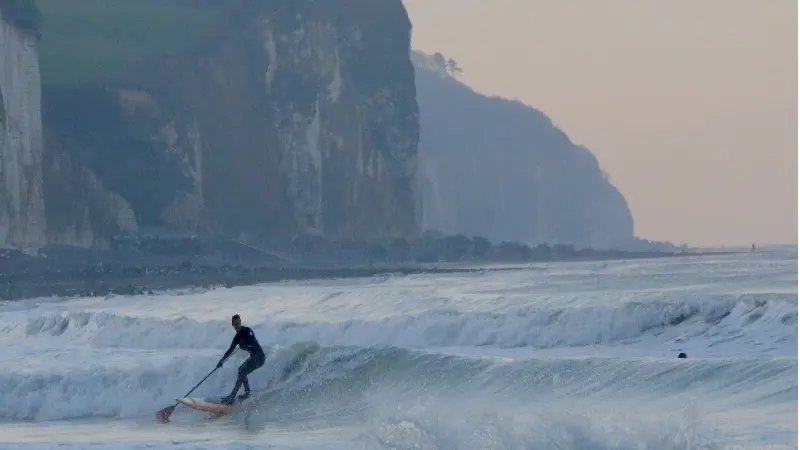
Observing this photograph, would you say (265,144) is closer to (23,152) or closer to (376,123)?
(376,123)

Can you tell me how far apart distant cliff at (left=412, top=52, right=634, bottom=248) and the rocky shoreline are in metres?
67.8

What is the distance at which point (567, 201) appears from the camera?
17250cm

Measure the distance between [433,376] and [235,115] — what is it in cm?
7772

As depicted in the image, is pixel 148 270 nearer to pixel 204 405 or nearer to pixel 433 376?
pixel 433 376

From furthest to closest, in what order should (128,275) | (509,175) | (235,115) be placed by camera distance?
(509,175), (235,115), (128,275)

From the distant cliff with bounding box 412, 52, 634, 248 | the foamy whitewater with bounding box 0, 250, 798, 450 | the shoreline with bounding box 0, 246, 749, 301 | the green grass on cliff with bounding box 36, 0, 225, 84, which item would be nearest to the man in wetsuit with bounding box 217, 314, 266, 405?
the foamy whitewater with bounding box 0, 250, 798, 450

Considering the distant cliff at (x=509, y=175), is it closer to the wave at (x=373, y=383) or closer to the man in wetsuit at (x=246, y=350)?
the wave at (x=373, y=383)

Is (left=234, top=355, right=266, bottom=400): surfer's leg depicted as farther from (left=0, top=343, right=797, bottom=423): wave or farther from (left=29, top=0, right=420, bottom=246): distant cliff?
(left=29, top=0, right=420, bottom=246): distant cliff

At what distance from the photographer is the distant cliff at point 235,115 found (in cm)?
9088

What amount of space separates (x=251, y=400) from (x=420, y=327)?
7.16m

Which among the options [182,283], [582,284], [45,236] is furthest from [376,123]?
[582,284]

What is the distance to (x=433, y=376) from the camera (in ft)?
66.1

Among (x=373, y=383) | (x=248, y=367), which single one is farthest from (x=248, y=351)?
(x=373, y=383)

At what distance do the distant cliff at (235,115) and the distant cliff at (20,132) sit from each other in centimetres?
953
